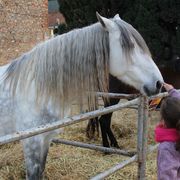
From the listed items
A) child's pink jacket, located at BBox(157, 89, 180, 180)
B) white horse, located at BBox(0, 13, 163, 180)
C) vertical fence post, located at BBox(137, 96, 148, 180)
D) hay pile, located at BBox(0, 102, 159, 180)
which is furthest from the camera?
hay pile, located at BBox(0, 102, 159, 180)

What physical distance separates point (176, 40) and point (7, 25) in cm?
490

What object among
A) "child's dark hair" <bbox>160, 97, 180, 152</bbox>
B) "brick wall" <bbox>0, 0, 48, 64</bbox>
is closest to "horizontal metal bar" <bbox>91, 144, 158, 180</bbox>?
"child's dark hair" <bbox>160, 97, 180, 152</bbox>

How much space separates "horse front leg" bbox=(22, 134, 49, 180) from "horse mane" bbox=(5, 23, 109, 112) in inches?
Answer: 10.8

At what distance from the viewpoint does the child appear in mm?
2002

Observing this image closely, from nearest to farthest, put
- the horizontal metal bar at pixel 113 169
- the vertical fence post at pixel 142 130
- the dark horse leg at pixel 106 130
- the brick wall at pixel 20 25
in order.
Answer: the horizontal metal bar at pixel 113 169 → the vertical fence post at pixel 142 130 → the dark horse leg at pixel 106 130 → the brick wall at pixel 20 25

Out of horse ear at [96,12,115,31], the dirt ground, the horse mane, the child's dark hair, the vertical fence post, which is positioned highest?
horse ear at [96,12,115,31]

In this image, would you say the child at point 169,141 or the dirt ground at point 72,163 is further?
the dirt ground at point 72,163

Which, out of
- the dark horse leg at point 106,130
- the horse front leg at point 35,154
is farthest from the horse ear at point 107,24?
the dark horse leg at point 106,130

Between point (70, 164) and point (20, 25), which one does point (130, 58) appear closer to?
point (70, 164)

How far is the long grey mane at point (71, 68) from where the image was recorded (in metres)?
2.46

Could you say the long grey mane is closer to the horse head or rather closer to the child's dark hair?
the horse head

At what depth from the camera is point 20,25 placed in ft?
33.3

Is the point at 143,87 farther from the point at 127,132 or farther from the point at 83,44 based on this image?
the point at 127,132

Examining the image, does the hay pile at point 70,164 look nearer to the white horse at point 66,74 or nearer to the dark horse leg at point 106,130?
the dark horse leg at point 106,130
